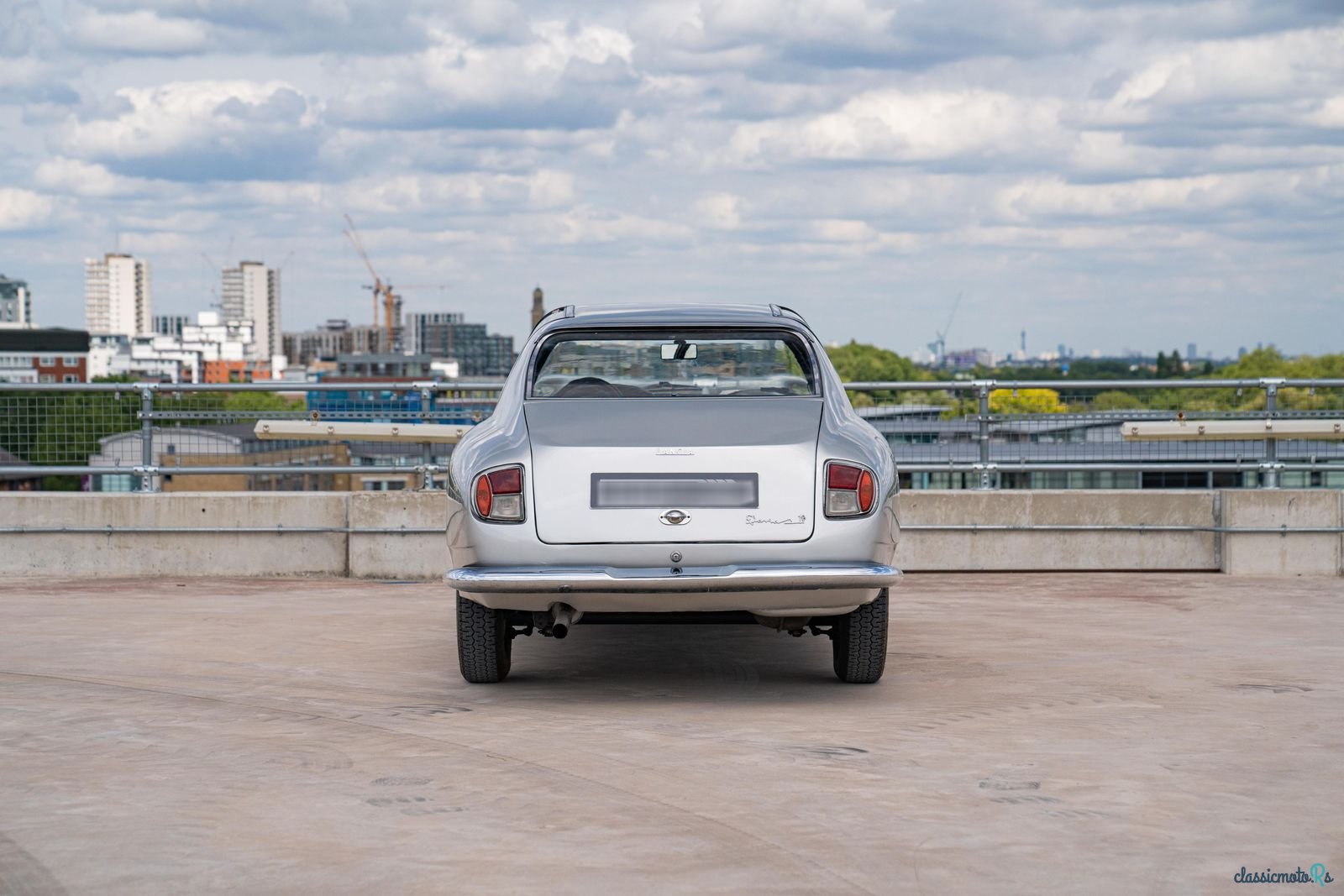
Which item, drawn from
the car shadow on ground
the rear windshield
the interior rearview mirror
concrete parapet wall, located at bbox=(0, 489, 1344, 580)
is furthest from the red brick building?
the interior rearview mirror

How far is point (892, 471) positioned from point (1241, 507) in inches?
238

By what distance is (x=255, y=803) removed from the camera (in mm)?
4855

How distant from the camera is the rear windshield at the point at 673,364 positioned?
712cm

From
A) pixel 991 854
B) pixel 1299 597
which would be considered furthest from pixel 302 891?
pixel 1299 597

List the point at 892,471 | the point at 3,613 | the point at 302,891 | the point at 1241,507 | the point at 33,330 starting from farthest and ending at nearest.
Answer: the point at 33,330 < the point at 1241,507 < the point at 3,613 < the point at 892,471 < the point at 302,891

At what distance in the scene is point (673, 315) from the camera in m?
7.25

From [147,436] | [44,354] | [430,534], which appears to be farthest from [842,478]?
[44,354]

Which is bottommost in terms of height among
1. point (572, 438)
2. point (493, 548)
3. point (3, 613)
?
point (3, 613)

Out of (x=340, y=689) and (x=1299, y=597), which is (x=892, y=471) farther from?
(x=1299, y=597)

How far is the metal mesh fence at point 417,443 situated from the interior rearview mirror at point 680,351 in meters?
4.65

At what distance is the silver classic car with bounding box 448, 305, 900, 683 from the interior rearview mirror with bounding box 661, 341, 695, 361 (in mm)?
704

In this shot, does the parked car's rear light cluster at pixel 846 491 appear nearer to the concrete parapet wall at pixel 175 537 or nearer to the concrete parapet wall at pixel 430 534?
the concrete parapet wall at pixel 430 534

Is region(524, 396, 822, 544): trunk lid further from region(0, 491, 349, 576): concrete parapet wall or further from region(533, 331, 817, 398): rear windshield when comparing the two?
region(0, 491, 349, 576): concrete parapet wall

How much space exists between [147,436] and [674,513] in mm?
7296
